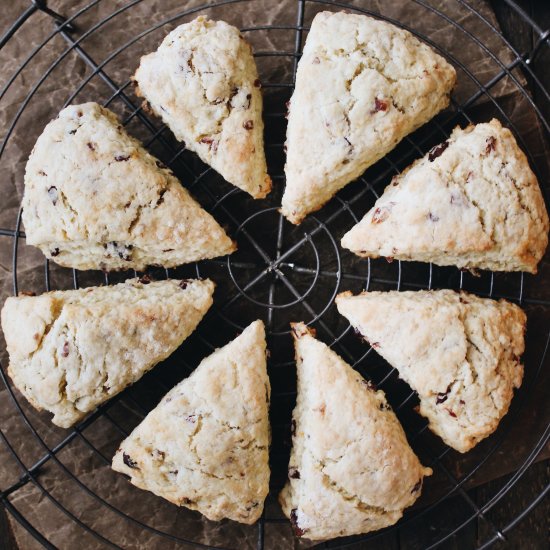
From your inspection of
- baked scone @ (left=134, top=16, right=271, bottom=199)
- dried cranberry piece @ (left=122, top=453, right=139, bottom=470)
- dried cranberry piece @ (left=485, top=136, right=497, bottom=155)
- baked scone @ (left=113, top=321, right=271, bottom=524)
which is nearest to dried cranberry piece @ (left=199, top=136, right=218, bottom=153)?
baked scone @ (left=134, top=16, right=271, bottom=199)

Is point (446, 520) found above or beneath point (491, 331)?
beneath

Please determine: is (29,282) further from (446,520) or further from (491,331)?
(446,520)

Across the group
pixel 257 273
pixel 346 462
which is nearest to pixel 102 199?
pixel 257 273

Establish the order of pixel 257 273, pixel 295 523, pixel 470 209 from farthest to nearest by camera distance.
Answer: pixel 257 273 < pixel 295 523 < pixel 470 209

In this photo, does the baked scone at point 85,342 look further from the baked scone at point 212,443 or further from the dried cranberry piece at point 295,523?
the dried cranberry piece at point 295,523

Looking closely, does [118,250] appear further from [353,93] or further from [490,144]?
[490,144]

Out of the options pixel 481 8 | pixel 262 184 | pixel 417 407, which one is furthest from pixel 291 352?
pixel 481 8
